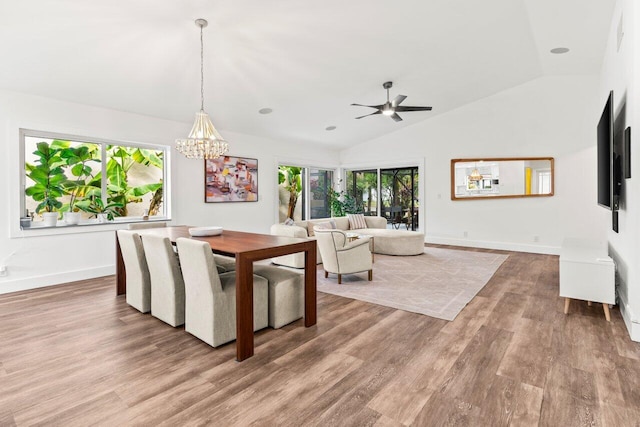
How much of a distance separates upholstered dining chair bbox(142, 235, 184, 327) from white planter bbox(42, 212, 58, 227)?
2312 mm

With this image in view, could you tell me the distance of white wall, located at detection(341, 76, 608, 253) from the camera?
630cm

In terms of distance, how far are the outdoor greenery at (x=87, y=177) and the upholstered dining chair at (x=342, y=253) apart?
3.19 meters

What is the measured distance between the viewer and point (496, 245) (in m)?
7.21

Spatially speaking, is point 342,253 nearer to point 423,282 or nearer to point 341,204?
point 423,282

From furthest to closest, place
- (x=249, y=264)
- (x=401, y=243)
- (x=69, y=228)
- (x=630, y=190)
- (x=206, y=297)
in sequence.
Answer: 1. (x=401, y=243)
2. (x=69, y=228)
3. (x=630, y=190)
4. (x=206, y=297)
5. (x=249, y=264)

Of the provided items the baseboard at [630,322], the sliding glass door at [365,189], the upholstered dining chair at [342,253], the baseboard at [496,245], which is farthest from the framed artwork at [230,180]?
the baseboard at [630,322]

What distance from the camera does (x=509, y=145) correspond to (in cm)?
704

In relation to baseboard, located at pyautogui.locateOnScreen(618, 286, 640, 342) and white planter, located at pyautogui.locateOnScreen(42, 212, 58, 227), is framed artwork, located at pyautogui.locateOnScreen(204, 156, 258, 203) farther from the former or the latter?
baseboard, located at pyautogui.locateOnScreen(618, 286, 640, 342)

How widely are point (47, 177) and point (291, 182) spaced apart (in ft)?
16.1

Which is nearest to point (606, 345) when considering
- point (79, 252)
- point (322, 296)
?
point (322, 296)

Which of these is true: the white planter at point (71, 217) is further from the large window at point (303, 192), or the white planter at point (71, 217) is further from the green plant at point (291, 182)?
the green plant at point (291, 182)

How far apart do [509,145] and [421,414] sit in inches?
265

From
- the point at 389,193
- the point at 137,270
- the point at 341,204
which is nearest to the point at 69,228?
the point at 137,270

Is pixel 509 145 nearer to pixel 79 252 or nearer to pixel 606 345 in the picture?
pixel 606 345
